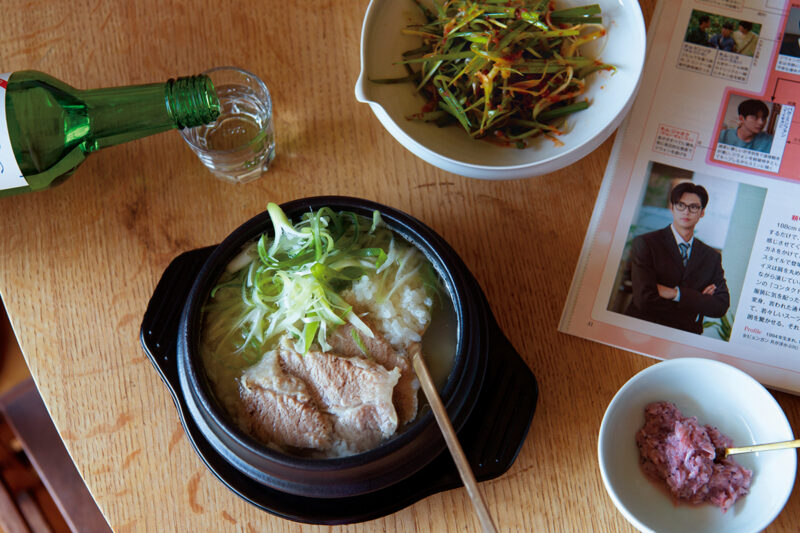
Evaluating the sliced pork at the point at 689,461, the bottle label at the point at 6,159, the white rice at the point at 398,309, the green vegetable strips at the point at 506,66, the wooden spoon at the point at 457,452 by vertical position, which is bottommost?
the sliced pork at the point at 689,461

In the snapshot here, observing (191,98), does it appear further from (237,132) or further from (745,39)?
(745,39)

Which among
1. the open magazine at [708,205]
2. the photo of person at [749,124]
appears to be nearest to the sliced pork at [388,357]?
the open magazine at [708,205]

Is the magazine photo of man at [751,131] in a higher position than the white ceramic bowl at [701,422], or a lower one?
higher

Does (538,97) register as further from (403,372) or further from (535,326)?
(403,372)

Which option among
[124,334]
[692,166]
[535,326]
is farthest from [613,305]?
[124,334]

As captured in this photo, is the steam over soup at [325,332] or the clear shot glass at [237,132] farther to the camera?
the clear shot glass at [237,132]

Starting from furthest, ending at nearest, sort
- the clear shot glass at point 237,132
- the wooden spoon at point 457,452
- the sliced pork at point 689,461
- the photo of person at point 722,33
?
1. the photo of person at point 722,33
2. the clear shot glass at point 237,132
3. the sliced pork at point 689,461
4. the wooden spoon at point 457,452

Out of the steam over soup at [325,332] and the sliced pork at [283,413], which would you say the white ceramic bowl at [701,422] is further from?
the sliced pork at [283,413]
